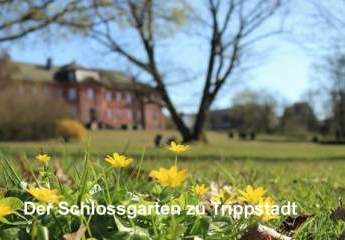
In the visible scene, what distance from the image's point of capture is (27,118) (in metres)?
40.4

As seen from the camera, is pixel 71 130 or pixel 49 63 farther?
pixel 49 63

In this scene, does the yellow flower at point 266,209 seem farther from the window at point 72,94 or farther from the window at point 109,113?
the window at point 109,113

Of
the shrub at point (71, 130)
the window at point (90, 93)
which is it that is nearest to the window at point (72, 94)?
the window at point (90, 93)

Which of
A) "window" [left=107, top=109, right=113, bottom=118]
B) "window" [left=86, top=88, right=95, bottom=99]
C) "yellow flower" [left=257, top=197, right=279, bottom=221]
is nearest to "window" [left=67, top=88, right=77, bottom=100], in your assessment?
"window" [left=86, top=88, right=95, bottom=99]

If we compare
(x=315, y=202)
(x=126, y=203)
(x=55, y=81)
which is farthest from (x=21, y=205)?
(x=55, y=81)

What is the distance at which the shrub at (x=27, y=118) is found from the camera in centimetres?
3978

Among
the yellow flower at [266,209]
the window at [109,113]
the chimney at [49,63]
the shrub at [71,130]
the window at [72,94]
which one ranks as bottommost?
the yellow flower at [266,209]

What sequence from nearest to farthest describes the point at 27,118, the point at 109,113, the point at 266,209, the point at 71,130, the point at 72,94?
the point at 266,209 < the point at 71,130 < the point at 27,118 < the point at 72,94 < the point at 109,113

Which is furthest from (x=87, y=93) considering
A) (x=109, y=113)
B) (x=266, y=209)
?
(x=266, y=209)

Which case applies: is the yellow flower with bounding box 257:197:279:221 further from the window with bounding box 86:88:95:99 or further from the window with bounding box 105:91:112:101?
the window with bounding box 105:91:112:101

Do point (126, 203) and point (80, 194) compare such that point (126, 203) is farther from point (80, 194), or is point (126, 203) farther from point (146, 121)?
point (146, 121)

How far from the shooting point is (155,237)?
4.27ft

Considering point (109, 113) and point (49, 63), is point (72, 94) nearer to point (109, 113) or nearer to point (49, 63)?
point (109, 113)

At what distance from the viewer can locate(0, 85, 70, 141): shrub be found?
39781 mm
